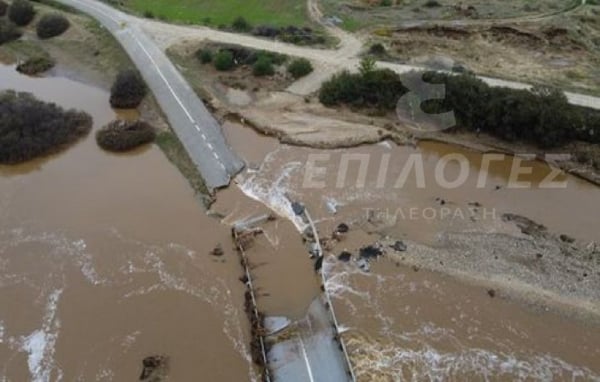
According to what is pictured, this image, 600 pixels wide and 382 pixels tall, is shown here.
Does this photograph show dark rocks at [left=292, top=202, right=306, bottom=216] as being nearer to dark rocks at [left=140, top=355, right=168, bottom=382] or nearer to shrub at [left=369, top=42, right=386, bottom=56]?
dark rocks at [left=140, top=355, right=168, bottom=382]

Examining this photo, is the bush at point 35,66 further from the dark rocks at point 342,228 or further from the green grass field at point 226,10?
the dark rocks at point 342,228

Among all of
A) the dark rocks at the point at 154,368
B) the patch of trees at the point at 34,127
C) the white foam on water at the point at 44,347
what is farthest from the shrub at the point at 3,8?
the dark rocks at the point at 154,368

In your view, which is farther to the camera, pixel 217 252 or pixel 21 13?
pixel 21 13

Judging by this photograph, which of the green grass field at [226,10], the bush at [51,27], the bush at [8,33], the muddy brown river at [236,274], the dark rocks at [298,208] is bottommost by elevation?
the muddy brown river at [236,274]

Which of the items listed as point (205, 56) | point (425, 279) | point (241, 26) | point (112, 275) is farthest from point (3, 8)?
point (425, 279)

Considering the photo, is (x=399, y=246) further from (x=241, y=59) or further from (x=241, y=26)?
(x=241, y=26)

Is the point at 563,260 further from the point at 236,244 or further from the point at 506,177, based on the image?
the point at 236,244
